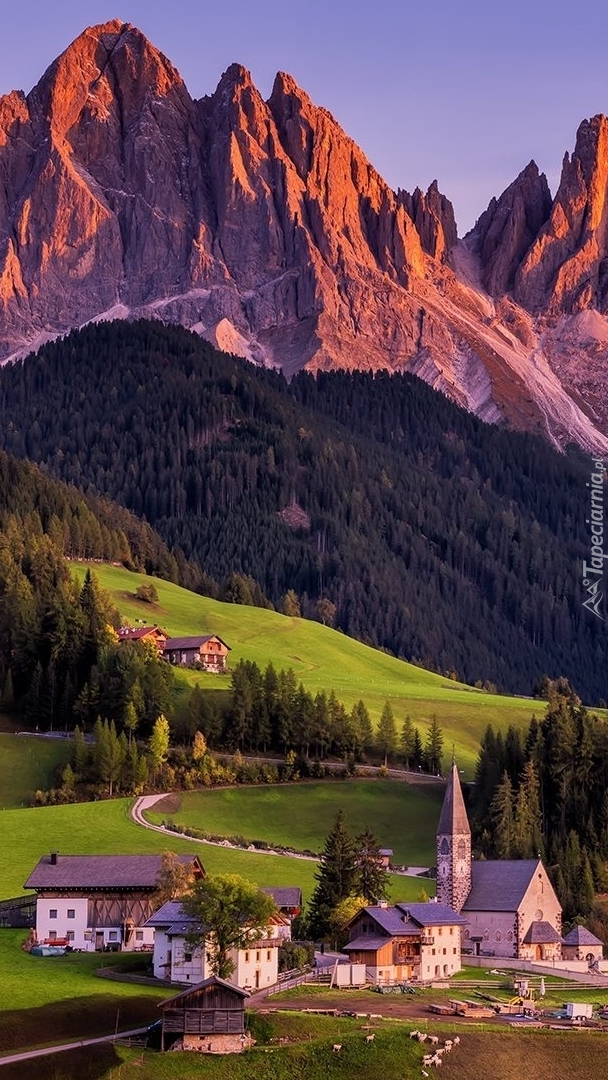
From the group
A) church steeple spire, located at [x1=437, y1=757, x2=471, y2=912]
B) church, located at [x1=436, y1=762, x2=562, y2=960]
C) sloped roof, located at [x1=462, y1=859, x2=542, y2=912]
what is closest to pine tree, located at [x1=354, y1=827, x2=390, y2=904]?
church steeple spire, located at [x1=437, y1=757, x2=471, y2=912]

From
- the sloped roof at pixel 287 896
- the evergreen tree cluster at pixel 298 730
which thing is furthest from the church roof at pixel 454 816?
the evergreen tree cluster at pixel 298 730

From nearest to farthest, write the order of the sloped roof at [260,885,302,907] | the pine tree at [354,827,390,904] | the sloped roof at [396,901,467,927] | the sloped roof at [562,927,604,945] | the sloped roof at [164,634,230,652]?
the sloped roof at [396,901,467,927] → the sloped roof at [260,885,302,907] → the pine tree at [354,827,390,904] → the sloped roof at [562,927,604,945] → the sloped roof at [164,634,230,652]

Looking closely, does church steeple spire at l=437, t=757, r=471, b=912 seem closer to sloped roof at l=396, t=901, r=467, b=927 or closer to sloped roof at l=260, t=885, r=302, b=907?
sloped roof at l=396, t=901, r=467, b=927

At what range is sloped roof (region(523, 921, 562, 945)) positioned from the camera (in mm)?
115950

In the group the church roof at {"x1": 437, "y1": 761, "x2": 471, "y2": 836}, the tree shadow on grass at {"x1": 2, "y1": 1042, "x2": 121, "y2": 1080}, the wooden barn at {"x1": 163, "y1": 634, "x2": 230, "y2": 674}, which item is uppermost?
the wooden barn at {"x1": 163, "y1": 634, "x2": 230, "y2": 674}

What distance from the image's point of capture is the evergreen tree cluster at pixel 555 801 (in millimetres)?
131125

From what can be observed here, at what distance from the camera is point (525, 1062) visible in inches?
3317

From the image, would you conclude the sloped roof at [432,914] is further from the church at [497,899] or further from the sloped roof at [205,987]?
the sloped roof at [205,987]

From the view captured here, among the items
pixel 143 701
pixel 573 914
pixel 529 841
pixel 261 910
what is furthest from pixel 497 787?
pixel 261 910

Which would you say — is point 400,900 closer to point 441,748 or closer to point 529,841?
point 529,841

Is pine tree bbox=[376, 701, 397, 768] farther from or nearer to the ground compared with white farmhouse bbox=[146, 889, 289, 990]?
farther from the ground

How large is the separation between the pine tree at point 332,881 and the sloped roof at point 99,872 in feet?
26.4

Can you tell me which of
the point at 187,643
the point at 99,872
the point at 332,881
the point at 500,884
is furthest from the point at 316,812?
the point at 187,643

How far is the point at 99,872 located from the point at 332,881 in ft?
47.5
